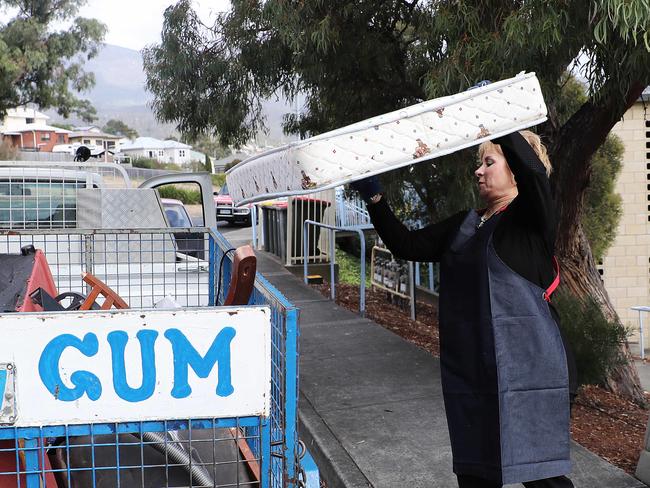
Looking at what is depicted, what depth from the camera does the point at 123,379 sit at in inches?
84.4

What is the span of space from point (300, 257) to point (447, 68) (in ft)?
26.1

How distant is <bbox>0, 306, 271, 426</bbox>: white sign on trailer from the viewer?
2.10 metres

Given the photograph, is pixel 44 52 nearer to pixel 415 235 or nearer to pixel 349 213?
pixel 349 213

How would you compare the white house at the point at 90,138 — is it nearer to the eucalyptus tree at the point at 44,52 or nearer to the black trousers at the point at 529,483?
the eucalyptus tree at the point at 44,52

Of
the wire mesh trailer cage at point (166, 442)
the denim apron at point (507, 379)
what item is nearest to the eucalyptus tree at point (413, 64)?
the denim apron at point (507, 379)

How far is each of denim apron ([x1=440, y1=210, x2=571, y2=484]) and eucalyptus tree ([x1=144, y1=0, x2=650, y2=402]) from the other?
7.03 feet

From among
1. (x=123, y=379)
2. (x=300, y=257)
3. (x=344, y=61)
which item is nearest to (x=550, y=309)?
(x=123, y=379)

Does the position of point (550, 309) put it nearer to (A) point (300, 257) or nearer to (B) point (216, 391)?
(B) point (216, 391)

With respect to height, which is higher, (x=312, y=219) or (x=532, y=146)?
(x=532, y=146)

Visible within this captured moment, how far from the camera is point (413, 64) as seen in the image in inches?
315

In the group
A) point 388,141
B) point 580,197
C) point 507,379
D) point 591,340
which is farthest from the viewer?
point 580,197

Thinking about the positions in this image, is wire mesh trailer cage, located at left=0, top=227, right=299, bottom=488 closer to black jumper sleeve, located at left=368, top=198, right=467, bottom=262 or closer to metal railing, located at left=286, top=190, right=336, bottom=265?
black jumper sleeve, located at left=368, top=198, right=467, bottom=262

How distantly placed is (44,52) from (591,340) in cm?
2987

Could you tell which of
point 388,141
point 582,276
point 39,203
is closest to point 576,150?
point 582,276
